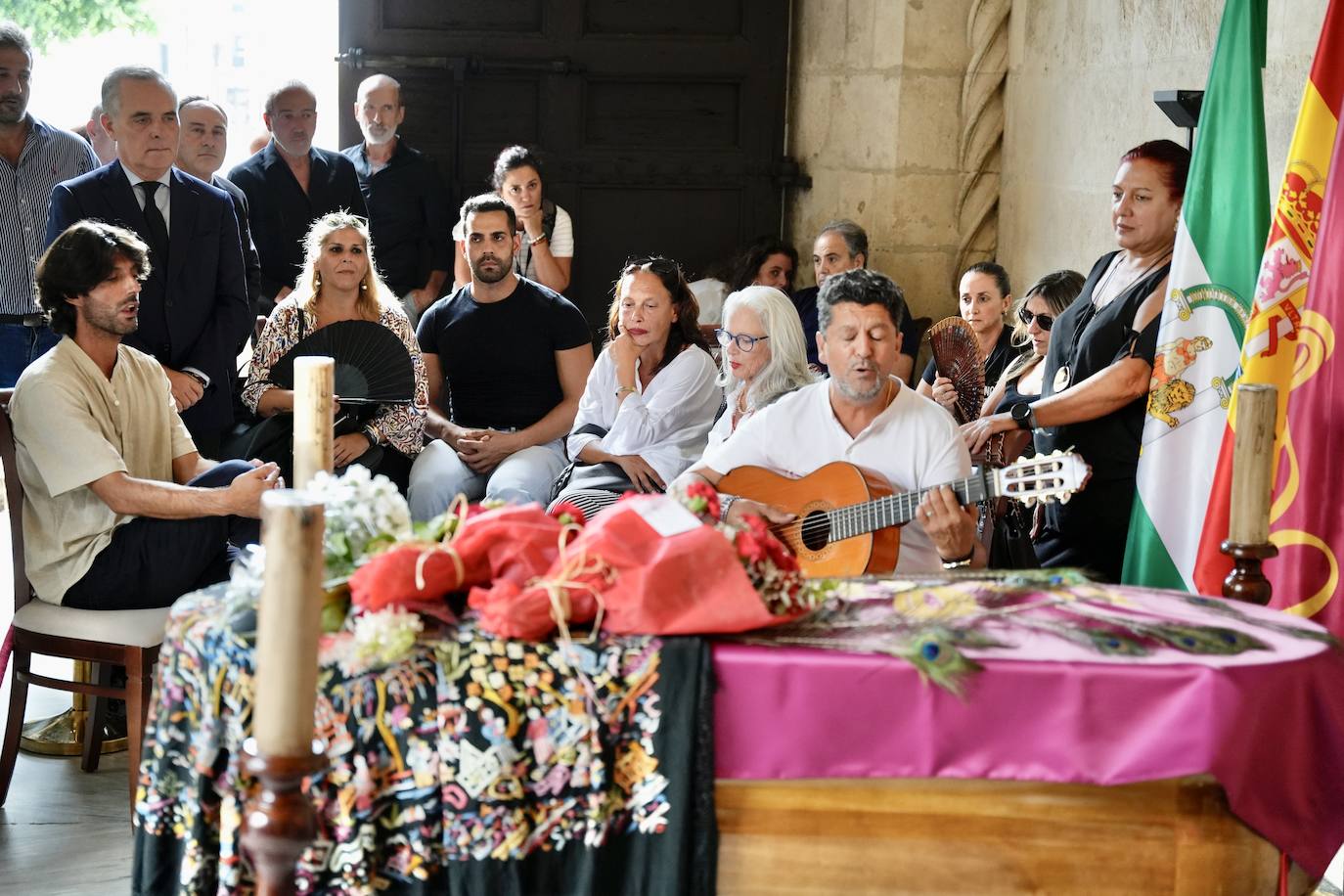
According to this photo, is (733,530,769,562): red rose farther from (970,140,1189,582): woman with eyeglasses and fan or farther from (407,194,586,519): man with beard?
(407,194,586,519): man with beard

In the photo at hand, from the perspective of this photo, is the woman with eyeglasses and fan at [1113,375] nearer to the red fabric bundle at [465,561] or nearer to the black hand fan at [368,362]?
the red fabric bundle at [465,561]

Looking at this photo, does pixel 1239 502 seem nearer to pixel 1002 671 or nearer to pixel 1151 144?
pixel 1002 671

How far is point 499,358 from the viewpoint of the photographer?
536 centimetres

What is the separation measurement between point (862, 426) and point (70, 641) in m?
1.94

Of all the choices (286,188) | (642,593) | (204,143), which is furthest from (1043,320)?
(204,143)

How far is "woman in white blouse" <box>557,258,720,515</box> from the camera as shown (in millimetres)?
4777

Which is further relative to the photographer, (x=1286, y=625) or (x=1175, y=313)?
(x=1175, y=313)

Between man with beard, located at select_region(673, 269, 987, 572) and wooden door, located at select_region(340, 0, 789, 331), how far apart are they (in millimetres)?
3795

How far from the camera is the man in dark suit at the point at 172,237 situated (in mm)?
4809

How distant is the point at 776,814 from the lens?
223cm

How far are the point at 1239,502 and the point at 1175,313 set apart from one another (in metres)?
1.17

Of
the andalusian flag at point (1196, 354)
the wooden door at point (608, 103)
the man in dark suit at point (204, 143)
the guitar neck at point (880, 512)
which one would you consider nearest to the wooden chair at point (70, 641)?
the guitar neck at point (880, 512)

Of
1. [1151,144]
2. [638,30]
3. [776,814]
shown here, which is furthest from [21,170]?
[776,814]

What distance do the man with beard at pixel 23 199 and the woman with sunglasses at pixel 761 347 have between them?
8.70ft
